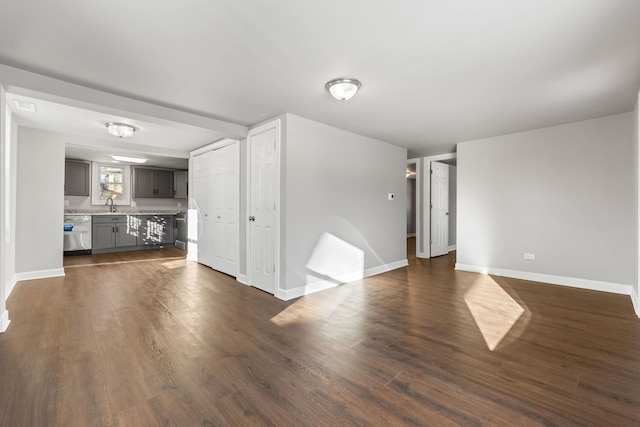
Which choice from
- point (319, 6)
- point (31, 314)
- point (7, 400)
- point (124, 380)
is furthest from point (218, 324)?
point (319, 6)

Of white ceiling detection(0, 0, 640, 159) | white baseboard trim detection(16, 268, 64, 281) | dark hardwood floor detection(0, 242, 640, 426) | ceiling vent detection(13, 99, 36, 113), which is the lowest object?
dark hardwood floor detection(0, 242, 640, 426)

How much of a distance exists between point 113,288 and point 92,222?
12.5 ft

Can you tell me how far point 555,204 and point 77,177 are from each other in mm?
9897

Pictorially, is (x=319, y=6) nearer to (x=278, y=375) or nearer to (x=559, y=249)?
(x=278, y=375)

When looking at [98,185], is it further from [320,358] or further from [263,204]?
[320,358]

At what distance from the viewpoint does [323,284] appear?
4246 millimetres

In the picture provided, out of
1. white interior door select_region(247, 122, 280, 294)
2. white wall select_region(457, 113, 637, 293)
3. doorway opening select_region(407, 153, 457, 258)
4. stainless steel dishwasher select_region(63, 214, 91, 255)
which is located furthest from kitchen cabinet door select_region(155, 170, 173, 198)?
white wall select_region(457, 113, 637, 293)

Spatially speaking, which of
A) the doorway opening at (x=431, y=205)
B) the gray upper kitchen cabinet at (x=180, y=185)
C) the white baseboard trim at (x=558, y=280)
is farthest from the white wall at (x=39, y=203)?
the white baseboard trim at (x=558, y=280)

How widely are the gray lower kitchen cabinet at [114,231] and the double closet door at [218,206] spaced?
2.53 meters

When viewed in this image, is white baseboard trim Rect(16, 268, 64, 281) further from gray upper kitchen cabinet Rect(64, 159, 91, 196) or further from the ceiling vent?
gray upper kitchen cabinet Rect(64, 159, 91, 196)

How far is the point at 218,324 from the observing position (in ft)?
9.57

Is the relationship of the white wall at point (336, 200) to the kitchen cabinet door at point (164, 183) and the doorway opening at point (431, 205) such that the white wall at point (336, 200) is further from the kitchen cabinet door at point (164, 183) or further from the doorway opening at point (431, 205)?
the kitchen cabinet door at point (164, 183)

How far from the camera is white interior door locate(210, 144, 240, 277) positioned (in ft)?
16.1

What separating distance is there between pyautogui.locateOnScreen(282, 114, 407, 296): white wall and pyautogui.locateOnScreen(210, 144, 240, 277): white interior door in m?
1.32
